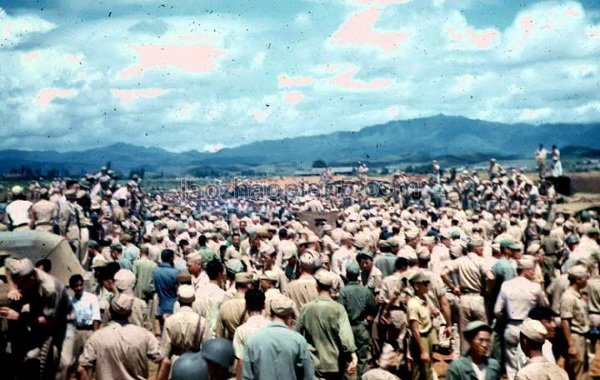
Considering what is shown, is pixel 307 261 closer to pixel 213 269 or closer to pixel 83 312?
pixel 213 269

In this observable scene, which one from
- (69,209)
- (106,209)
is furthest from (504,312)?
(106,209)

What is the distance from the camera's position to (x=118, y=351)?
6.41 meters

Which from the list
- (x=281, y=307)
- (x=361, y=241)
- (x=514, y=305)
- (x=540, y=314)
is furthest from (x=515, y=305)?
(x=361, y=241)

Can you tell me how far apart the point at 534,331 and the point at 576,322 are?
3.47m

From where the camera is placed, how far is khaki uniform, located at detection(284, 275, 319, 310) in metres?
8.95

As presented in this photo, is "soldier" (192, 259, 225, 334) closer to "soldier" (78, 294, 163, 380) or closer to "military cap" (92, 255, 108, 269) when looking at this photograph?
"soldier" (78, 294, 163, 380)

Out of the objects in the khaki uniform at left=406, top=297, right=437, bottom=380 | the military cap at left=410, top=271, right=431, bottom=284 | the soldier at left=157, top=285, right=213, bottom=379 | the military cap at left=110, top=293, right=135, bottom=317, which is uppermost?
the military cap at left=110, top=293, right=135, bottom=317

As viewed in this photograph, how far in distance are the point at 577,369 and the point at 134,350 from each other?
18.7ft

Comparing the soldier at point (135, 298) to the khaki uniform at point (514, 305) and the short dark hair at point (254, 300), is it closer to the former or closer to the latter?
the short dark hair at point (254, 300)

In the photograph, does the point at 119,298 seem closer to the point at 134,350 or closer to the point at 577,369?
the point at 134,350

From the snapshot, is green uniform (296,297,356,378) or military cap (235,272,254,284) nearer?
green uniform (296,297,356,378)

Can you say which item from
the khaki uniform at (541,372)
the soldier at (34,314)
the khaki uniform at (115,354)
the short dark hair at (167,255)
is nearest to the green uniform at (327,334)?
the khaki uniform at (115,354)

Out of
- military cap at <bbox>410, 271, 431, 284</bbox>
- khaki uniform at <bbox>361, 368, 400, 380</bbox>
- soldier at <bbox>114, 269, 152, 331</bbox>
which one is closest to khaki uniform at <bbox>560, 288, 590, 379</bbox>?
military cap at <bbox>410, 271, 431, 284</bbox>

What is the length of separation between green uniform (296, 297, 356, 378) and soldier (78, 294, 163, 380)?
1.72 m
